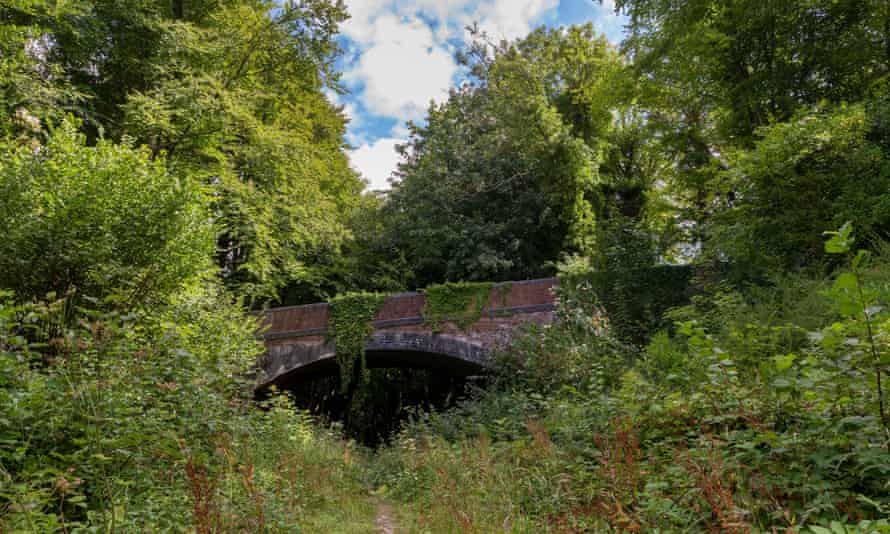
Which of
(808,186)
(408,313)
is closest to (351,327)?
(408,313)

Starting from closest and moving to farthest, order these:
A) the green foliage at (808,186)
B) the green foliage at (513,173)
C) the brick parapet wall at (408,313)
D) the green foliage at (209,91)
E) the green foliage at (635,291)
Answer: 1. the green foliage at (808,186)
2. the green foliage at (209,91)
3. the green foliage at (635,291)
4. the brick parapet wall at (408,313)
5. the green foliage at (513,173)

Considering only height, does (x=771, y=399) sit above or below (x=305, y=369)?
above

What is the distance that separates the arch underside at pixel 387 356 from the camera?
11.5 metres

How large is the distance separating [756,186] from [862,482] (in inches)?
266

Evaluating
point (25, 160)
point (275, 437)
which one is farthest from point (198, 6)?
point (275, 437)

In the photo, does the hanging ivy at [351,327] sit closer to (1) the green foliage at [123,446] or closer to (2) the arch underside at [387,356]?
(2) the arch underside at [387,356]

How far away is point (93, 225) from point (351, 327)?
6.64m

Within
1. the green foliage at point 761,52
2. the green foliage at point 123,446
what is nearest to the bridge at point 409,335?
the green foliage at point 761,52

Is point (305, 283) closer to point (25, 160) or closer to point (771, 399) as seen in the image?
point (25, 160)

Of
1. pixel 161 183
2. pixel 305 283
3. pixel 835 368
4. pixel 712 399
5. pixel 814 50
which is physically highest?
pixel 814 50

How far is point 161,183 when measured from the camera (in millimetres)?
7156

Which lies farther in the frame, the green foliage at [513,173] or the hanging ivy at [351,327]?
the green foliage at [513,173]

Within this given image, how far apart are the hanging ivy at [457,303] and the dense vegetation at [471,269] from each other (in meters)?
0.10

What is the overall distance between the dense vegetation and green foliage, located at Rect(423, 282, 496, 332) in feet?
0.34
